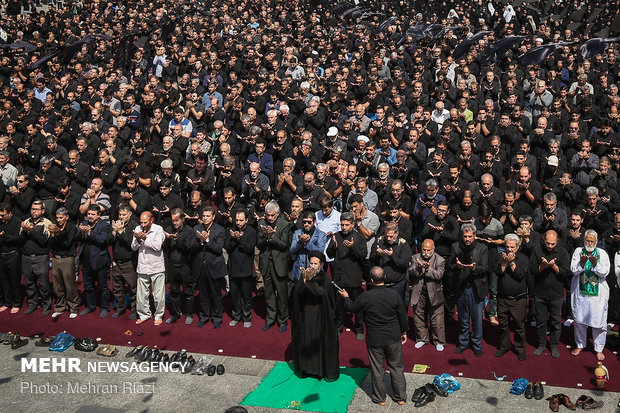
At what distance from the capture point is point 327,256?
→ 11.3 metres

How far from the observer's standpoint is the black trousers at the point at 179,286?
11953 mm

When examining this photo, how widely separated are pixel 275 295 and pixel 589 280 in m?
5.29

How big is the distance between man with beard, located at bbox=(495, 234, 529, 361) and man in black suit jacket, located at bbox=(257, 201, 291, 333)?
3.68 metres

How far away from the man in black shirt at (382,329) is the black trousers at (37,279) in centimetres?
668

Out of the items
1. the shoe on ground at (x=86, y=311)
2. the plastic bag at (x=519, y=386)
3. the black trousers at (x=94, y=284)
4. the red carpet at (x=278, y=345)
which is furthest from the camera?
the shoe on ground at (x=86, y=311)

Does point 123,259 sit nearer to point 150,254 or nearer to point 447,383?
point 150,254

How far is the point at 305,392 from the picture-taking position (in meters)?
9.66

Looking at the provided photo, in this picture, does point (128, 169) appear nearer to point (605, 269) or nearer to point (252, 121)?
point (252, 121)

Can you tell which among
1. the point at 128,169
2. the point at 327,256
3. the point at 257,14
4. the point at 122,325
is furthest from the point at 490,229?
the point at 257,14

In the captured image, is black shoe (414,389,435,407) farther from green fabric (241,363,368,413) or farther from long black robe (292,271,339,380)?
long black robe (292,271,339,380)

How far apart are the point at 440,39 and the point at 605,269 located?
1595 centimetres

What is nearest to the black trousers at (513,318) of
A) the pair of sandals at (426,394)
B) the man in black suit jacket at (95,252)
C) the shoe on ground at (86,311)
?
the pair of sandals at (426,394)

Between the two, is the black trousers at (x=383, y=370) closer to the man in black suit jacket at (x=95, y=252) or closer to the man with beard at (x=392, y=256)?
the man with beard at (x=392, y=256)

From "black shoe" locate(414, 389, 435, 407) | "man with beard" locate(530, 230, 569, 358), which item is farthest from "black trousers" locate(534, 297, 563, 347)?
"black shoe" locate(414, 389, 435, 407)
